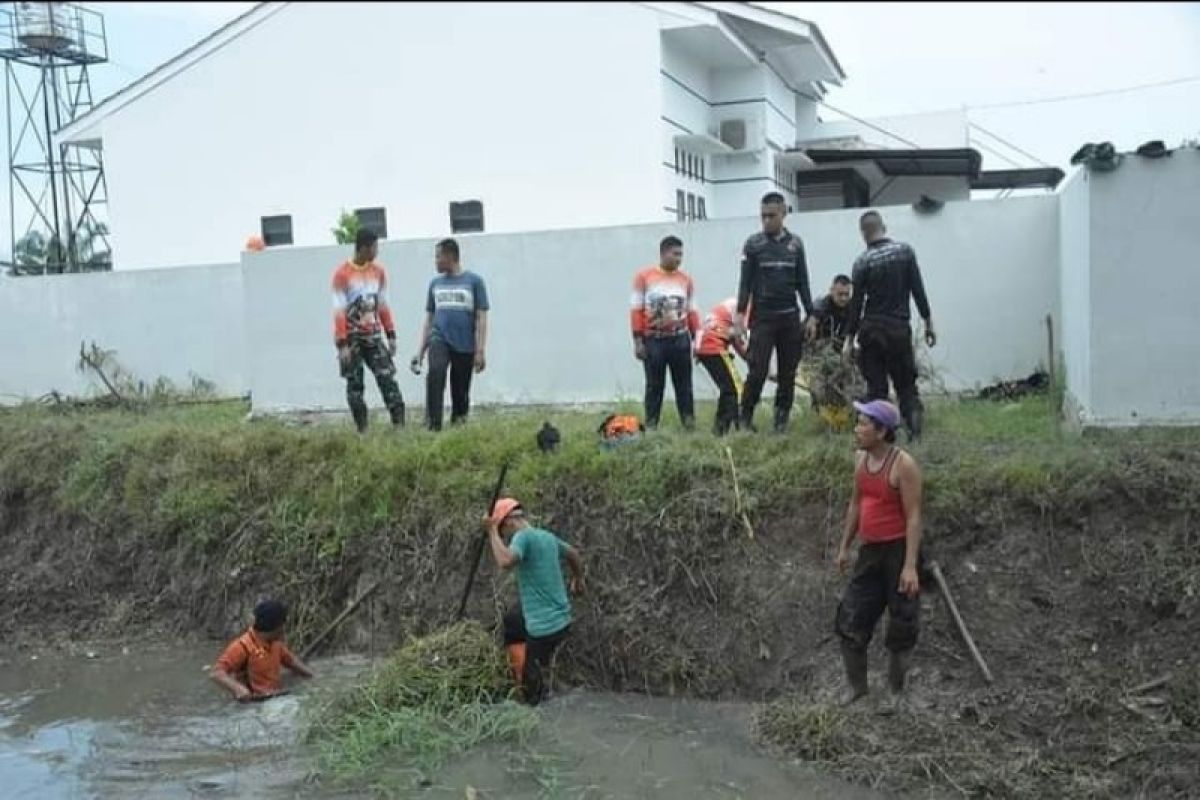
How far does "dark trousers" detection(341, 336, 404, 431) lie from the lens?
9.62 meters

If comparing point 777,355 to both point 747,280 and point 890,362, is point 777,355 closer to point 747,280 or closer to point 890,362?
point 747,280

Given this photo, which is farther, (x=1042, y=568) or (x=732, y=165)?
(x=732, y=165)

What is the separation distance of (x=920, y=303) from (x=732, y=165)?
1456cm

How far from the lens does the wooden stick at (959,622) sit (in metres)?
6.43

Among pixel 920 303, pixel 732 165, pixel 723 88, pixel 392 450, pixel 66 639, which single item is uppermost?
pixel 723 88

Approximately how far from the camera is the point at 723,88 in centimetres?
2177

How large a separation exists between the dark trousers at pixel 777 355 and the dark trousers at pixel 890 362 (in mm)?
518

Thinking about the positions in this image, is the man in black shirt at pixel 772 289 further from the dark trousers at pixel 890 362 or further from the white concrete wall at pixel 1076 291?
the white concrete wall at pixel 1076 291

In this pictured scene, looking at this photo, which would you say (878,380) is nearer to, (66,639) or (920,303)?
(920,303)

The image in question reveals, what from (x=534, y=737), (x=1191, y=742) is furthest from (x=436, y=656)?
(x=1191, y=742)

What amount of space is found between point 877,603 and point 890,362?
8.00 ft

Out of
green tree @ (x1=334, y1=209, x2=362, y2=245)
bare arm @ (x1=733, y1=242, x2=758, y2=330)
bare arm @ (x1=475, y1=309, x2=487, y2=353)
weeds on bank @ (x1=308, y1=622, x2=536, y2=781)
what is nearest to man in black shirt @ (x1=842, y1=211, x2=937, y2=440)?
bare arm @ (x1=733, y1=242, x2=758, y2=330)

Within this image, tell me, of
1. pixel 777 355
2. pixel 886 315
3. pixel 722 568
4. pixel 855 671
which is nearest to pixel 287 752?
pixel 722 568

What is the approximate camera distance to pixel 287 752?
6.68m
